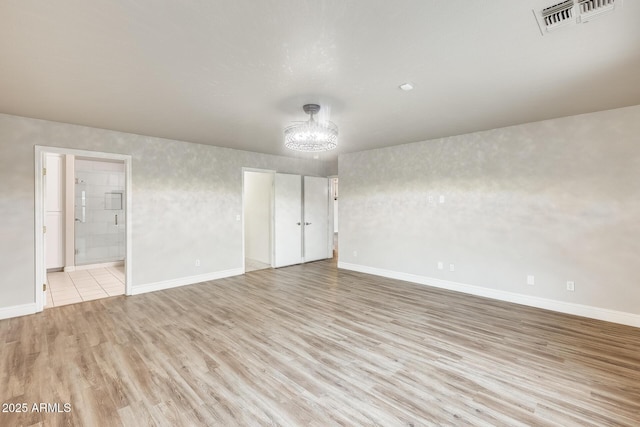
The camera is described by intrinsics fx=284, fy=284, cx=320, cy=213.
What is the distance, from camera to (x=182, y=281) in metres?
5.13

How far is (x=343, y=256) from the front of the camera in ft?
21.5

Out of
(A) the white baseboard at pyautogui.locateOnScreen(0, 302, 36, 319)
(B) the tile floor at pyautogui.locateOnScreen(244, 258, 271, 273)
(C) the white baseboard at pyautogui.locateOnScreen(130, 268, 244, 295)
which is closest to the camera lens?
(A) the white baseboard at pyautogui.locateOnScreen(0, 302, 36, 319)

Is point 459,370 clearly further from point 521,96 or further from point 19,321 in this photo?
point 19,321

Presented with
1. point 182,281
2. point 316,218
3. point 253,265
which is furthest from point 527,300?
point 182,281

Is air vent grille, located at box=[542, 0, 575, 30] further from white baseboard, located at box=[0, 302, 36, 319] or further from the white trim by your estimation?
the white trim

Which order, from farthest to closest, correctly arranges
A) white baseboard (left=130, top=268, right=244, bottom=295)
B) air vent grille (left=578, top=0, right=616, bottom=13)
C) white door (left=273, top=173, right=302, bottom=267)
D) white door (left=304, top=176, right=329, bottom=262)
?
white door (left=304, top=176, right=329, bottom=262)
white door (left=273, top=173, right=302, bottom=267)
white baseboard (left=130, top=268, right=244, bottom=295)
air vent grille (left=578, top=0, right=616, bottom=13)

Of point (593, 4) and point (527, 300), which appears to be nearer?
point (593, 4)

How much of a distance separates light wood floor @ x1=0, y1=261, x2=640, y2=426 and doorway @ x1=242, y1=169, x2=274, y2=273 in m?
2.75

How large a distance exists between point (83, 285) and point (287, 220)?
404 centimetres

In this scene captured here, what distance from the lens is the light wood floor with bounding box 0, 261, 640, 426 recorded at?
1.97 m

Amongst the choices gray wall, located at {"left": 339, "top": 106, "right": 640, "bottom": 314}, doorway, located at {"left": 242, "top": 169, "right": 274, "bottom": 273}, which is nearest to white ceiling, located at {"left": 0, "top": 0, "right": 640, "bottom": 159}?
gray wall, located at {"left": 339, "top": 106, "right": 640, "bottom": 314}

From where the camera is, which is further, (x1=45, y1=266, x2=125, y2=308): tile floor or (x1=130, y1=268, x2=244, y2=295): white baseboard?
(x1=130, y1=268, x2=244, y2=295): white baseboard

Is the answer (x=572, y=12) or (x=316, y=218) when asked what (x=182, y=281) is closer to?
(x=316, y=218)

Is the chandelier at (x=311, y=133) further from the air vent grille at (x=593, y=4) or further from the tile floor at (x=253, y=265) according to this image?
the tile floor at (x=253, y=265)
